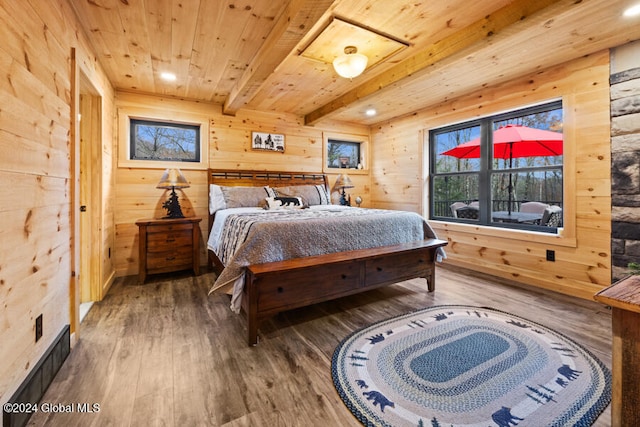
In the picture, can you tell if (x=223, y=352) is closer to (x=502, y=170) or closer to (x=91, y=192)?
(x=91, y=192)

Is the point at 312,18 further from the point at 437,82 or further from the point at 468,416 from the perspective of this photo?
the point at 468,416

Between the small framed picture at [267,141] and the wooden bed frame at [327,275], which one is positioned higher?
the small framed picture at [267,141]

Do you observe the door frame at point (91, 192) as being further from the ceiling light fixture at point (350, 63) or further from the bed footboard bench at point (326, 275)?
the ceiling light fixture at point (350, 63)

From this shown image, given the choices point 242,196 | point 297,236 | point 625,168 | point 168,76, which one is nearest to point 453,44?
point 625,168

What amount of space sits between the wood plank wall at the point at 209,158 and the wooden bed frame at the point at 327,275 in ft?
7.69

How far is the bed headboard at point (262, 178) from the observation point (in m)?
4.04

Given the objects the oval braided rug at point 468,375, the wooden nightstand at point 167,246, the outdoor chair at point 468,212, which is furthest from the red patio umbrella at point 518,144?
the wooden nightstand at point 167,246

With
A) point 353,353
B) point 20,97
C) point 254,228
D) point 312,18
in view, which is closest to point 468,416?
point 353,353

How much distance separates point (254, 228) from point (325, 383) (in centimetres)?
115

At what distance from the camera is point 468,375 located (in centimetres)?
158

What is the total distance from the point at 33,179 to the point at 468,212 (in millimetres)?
4438

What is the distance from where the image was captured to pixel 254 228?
82.8 inches

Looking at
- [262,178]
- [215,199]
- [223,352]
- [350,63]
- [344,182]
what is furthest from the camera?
[344,182]

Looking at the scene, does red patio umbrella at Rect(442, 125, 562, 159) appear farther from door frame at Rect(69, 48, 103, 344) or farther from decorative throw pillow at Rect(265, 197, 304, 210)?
door frame at Rect(69, 48, 103, 344)
